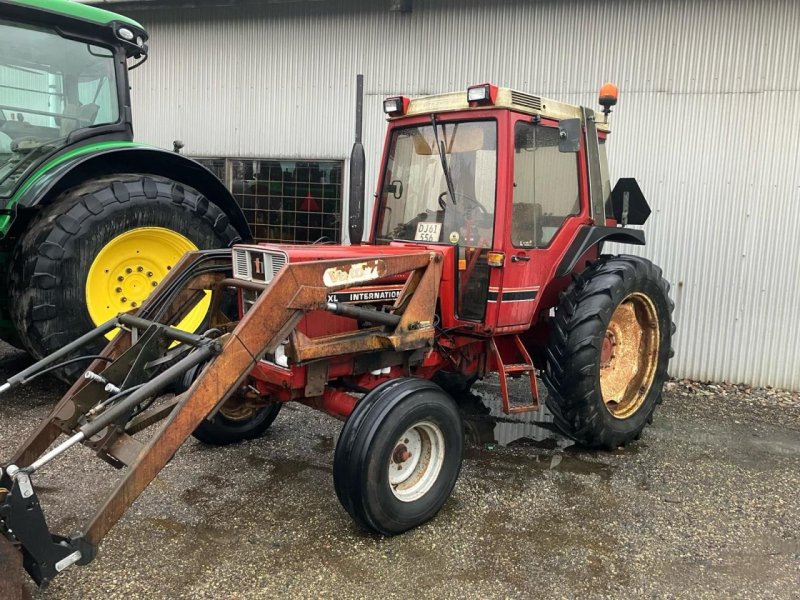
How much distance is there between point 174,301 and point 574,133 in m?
2.35

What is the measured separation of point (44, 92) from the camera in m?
4.44

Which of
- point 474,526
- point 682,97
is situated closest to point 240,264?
point 474,526

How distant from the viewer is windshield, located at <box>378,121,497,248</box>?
3.60m

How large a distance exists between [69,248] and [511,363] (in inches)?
117

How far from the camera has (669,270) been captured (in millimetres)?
5875

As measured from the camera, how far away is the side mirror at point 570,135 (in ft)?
11.1

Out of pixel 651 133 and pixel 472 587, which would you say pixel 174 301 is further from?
pixel 651 133

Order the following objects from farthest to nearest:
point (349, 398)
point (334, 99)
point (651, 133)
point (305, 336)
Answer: point (334, 99) → point (651, 133) → point (349, 398) → point (305, 336)

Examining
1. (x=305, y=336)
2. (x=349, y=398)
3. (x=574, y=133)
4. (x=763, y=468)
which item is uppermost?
(x=574, y=133)

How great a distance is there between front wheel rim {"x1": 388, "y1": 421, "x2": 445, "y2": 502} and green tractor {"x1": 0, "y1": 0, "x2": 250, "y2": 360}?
7.44 feet

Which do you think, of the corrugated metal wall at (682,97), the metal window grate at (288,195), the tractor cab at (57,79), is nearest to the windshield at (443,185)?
the tractor cab at (57,79)

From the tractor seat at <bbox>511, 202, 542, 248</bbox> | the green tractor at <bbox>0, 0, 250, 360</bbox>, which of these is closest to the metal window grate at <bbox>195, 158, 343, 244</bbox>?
the green tractor at <bbox>0, 0, 250, 360</bbox>

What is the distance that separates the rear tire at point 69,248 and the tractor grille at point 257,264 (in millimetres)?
1328

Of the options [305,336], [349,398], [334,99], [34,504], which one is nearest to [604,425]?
[349,398]
